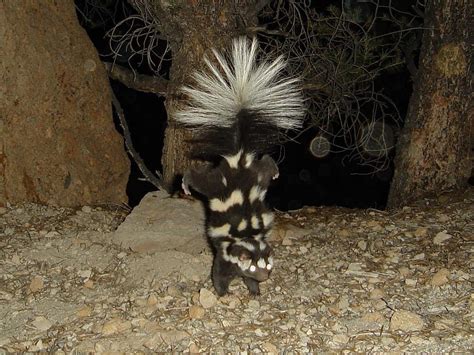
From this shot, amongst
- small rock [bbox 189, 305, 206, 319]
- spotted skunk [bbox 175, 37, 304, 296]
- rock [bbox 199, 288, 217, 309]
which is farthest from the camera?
spotted skunk [bbox 175, 37, 304, 296]

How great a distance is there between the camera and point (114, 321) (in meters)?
4.02

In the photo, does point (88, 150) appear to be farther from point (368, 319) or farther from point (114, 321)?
point (368, 319)

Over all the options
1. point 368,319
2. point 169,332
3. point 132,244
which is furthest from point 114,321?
point 368,319

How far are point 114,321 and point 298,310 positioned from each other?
3.70 feet

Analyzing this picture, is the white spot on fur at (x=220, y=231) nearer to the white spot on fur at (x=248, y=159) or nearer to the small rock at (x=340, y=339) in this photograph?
the white spot on fur at (x=248, y=159)

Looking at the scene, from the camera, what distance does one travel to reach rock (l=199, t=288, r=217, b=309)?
4.19 m

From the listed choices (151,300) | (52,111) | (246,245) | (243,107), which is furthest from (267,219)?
(52,111)

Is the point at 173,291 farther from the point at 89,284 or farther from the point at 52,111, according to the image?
the point at 52,111

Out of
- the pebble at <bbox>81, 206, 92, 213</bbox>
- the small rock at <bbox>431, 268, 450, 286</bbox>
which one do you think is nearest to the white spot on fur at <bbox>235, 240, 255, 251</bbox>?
the small rock at <bbox>431, 268, 450, 286</bbox>

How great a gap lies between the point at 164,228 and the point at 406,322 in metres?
1.98

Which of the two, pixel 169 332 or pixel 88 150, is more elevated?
pixel 88 150

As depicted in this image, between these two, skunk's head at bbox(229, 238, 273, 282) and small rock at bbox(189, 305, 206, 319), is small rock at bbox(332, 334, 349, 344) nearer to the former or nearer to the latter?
skunk's head at bbox(229, 238, 273, 282)

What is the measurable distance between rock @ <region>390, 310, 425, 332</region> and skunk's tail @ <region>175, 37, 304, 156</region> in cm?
138

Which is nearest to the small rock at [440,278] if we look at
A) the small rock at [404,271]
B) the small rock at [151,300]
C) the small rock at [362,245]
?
the small rock at [404,271]
